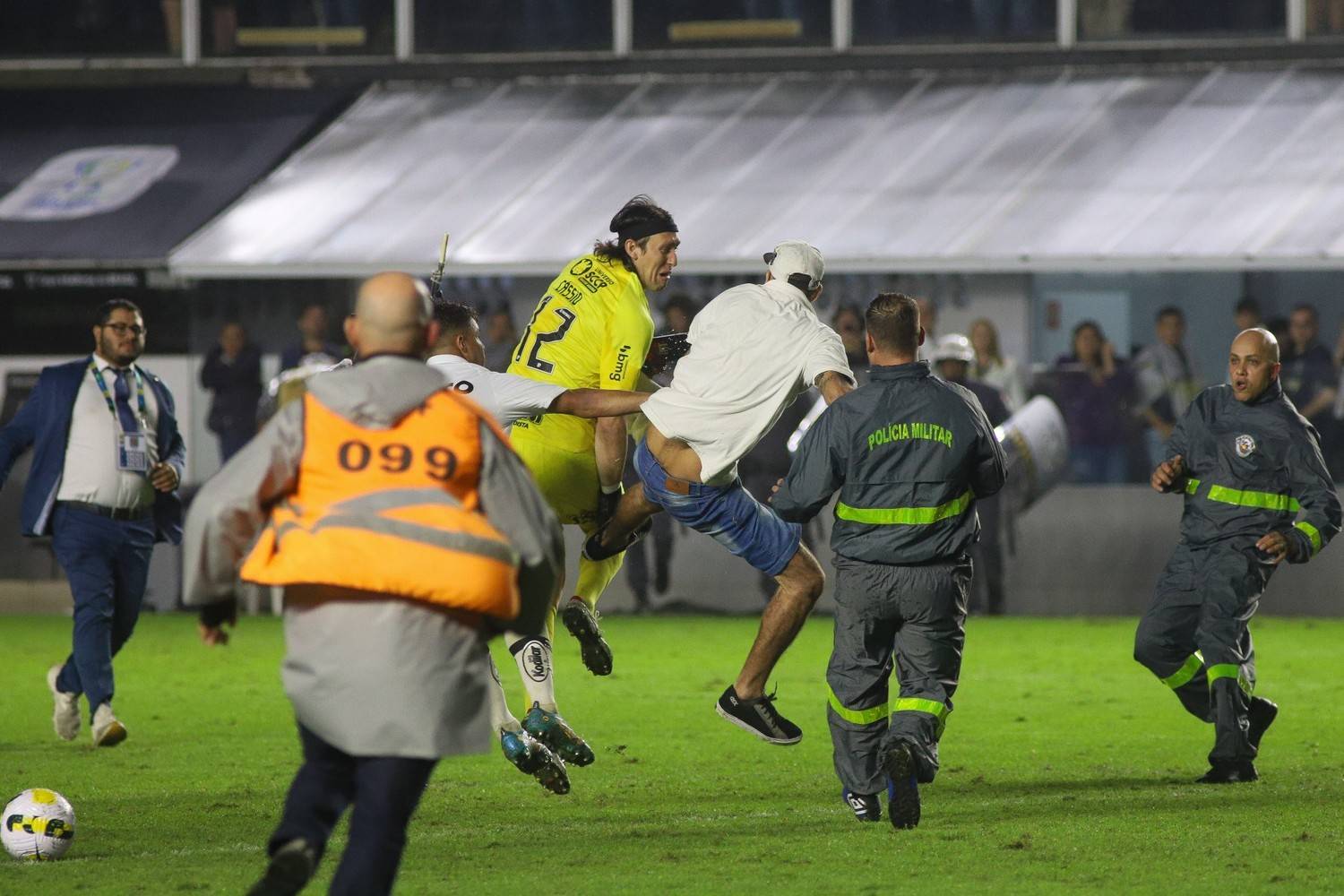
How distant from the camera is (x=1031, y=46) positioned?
2023 centimetres

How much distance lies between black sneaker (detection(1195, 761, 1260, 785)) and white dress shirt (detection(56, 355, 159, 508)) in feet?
16.3

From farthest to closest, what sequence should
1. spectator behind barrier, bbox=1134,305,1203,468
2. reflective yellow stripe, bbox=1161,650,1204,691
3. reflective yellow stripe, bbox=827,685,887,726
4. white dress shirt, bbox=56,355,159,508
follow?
spectator behind barrier, bbox=1134,305,1203,468 → white dress shirt, bbox=56,355,159,508 → reflective yellow stripe, bbox=1161,650,1204,691 → reflective yellow stripe, bbox=827,685,887,726

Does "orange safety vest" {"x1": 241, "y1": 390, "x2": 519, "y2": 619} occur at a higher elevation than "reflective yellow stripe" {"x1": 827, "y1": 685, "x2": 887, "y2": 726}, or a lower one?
higher

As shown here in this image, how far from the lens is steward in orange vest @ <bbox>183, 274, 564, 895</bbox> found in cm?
495

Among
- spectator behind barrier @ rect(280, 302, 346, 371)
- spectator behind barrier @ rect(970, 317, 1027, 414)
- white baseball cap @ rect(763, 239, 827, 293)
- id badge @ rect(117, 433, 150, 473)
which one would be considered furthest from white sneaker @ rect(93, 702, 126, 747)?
spectator behind barrier @ rect(970, 317, 1027, 414)

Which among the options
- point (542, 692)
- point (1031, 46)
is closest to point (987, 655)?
point (542, 692)

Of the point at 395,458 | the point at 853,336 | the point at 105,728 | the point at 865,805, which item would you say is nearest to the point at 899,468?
the point at 865,805

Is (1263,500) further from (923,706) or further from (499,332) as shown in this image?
(499,332)

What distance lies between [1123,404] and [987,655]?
3599mm

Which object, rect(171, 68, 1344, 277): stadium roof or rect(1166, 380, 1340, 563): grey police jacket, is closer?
rect(1166, 380, 1340, 563): grey police jacket

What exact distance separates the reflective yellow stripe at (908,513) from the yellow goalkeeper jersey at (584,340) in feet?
5.13

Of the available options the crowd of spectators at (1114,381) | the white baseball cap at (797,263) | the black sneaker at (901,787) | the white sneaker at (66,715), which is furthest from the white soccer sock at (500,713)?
the crowd of spectators at (1114,381)

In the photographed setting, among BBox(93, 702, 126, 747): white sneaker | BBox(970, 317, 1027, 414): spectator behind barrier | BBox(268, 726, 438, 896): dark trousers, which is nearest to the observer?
BBox(268, 726, 438, 896): dark trousers

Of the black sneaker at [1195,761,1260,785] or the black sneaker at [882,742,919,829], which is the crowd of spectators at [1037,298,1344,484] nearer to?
the black sneaker at [1195,761,1260,785]
